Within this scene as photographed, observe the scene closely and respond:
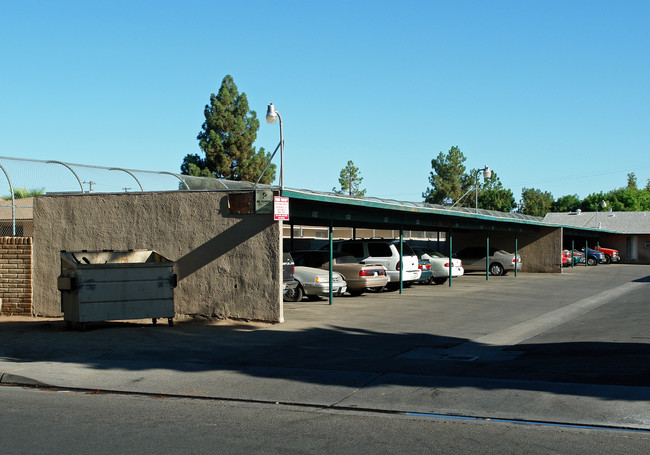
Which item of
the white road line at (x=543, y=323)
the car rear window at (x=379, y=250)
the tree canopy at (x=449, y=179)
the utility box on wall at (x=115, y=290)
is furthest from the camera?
the tree canopy at (x=449, y=179)

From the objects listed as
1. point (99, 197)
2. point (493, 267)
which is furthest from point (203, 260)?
point (493, 267)

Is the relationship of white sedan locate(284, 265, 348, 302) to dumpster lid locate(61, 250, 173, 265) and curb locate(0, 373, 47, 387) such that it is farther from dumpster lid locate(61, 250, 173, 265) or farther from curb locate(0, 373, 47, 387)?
curb locate(0, 373, 47, 387)

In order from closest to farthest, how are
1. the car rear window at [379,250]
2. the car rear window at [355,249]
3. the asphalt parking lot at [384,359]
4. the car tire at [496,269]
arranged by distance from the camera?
1. the asphalt parking lot at [384,359]
2. the car rear window at [379,250]
3. the car rear window at [355,249]
4. the car tire at [496,269]

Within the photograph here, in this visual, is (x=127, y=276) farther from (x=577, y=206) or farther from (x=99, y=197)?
(x=577, y=206)

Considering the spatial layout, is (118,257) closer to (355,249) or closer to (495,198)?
(355,249)

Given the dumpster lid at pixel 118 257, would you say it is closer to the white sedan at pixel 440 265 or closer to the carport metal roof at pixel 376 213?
the carport metal roof at pixel 376 213

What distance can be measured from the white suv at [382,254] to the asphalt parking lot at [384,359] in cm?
611

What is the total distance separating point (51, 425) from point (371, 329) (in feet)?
27.0

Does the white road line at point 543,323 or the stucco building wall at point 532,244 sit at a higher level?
the stucco building wall at point 532,244

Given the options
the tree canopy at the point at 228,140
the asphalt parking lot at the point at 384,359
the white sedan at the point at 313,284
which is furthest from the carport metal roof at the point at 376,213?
the tree canopy at the point at 228,140

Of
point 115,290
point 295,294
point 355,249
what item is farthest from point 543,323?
point 355,249

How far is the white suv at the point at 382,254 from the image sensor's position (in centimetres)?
2414

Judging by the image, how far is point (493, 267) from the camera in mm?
35000

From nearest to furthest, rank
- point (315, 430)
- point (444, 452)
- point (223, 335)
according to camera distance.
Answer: point (444, 452), point (315, 430), point (223, 335)
